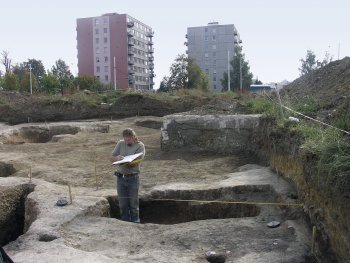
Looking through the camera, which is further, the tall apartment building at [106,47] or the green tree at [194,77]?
the tall apartment building at [106,47]

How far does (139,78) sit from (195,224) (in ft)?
259

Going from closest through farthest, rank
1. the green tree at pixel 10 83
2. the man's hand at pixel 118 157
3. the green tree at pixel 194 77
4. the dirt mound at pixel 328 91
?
1. the man's hand at pixel 118 157
2. the dirt mound at pixel 328 91
3. the green tree at pixel 10 83
4. the green tree at pixel 194 77

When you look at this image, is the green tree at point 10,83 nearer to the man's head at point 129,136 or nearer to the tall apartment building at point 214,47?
the man's head at point 129,136

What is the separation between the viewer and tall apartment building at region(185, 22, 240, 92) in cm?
7638

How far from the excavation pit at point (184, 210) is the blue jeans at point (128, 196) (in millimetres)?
573

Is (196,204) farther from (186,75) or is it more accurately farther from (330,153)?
(186,75)

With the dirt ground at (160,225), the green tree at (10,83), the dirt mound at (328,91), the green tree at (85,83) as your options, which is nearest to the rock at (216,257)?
the dirt ground at (160,225)

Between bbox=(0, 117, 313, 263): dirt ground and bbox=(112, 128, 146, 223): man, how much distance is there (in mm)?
416

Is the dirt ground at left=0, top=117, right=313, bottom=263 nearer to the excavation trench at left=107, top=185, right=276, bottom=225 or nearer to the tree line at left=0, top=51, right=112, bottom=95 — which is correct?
the excavation trench at left=107, top=185, right=276, bottom=225

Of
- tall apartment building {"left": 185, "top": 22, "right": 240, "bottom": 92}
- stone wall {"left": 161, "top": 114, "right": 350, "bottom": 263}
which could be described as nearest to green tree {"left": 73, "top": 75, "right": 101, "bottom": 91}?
tall apartment building {"left": 185, "top": 22, "right": 240, "bottom": 92}

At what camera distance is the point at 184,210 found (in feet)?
25.2

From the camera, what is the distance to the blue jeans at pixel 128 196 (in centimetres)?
675

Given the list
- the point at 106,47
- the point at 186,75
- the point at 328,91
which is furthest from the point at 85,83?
the point at 328,91

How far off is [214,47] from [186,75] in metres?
32.7
